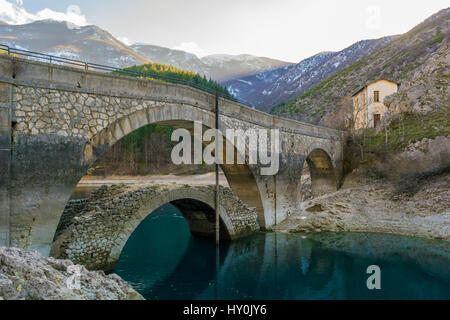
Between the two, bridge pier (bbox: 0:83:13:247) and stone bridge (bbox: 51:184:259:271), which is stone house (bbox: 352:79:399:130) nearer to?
stone bridge (bbox: 51:184:259:271)

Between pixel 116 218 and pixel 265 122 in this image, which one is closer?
pixel 116 218

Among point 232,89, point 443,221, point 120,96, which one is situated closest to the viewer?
point 120,96

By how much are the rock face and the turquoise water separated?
417 cm

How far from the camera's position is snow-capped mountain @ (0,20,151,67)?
129 m

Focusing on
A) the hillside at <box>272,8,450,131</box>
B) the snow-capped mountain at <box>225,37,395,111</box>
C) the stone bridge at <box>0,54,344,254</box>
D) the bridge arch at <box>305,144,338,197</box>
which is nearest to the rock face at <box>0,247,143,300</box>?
the stone bridge at <box>0,54,344,254</box>

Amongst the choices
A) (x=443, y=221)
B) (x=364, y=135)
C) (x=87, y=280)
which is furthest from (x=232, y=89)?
(x=87, y=280)

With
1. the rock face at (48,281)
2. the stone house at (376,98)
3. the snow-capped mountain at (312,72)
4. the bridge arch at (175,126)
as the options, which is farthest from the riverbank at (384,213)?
the snow-capped mountain at (312,72)

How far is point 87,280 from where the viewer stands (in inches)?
195

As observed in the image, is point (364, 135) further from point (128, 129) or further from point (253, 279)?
point (128, 129)

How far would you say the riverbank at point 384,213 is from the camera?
1617cm

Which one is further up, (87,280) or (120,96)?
(120,96)

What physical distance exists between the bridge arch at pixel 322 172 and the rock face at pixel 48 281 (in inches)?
833

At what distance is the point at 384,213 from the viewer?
18312mm

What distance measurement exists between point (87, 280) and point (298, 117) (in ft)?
170
